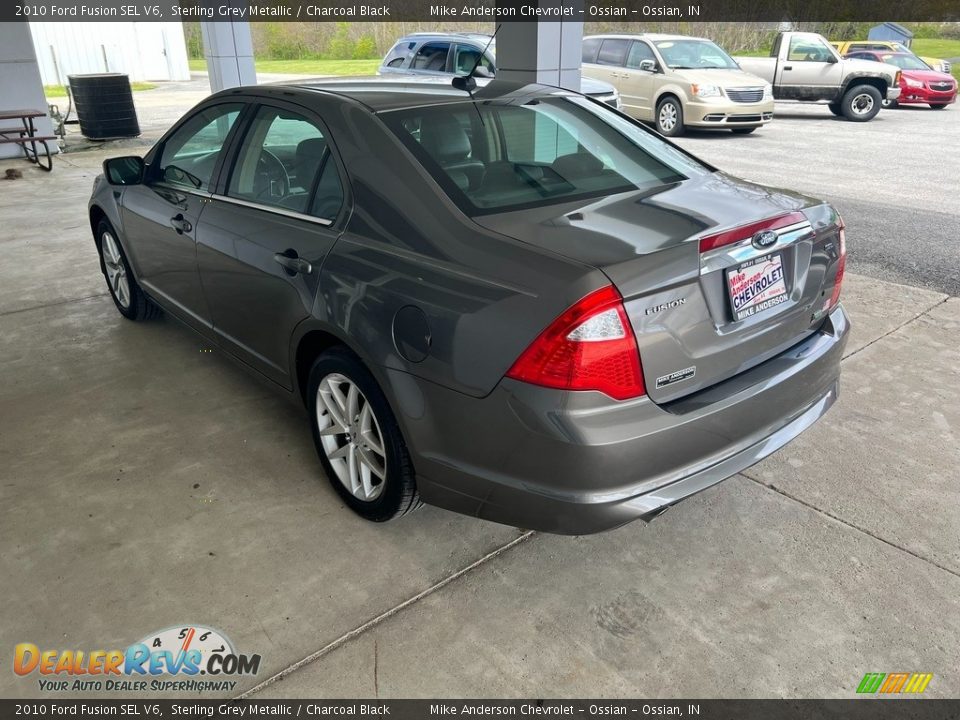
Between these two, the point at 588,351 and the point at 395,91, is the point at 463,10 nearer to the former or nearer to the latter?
the point at 395,91

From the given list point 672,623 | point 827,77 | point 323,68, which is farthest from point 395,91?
point 323,68

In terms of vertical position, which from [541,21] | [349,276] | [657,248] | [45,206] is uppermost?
[541,21]

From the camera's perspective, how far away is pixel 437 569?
2.69 metres

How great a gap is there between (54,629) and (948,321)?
4.96 metres

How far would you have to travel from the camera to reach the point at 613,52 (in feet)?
44.9

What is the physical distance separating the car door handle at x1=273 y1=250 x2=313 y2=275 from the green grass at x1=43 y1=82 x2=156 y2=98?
25.1 meters

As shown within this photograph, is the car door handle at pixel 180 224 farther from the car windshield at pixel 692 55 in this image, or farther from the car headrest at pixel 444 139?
the car windshield at pixel 692 55

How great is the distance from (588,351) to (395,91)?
1.63m

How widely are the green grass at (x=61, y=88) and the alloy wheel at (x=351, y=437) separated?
2533 centimetres

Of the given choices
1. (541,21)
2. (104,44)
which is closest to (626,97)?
(541,21)

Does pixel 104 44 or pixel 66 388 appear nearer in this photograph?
pixel 66 388

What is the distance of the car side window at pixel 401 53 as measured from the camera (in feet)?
39.1

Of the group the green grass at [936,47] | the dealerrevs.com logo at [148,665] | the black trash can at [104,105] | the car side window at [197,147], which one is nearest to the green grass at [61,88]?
the black trash can at [104,105]

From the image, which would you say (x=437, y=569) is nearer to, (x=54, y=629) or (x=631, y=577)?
(x=631, y=577)
